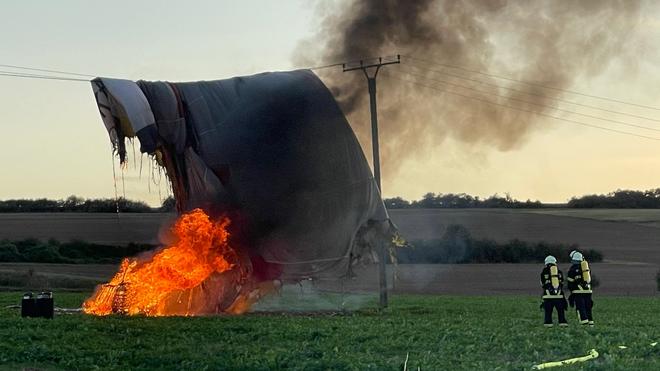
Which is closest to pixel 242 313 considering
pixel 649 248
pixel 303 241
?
pixel 303 241

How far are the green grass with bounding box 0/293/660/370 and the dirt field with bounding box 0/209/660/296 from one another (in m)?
26.8

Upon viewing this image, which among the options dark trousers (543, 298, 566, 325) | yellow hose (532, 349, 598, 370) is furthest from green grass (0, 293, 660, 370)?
dark trousers (543, 298, 566, 325)

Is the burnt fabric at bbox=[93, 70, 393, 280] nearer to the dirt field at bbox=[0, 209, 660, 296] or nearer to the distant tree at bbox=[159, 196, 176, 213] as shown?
the distant tree at bbox=[159, 196, 176, 213]

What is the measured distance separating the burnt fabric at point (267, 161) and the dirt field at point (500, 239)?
21.6 m

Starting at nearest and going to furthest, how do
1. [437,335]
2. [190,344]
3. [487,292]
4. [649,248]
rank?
[190,344] → [437,335] → [487,292] → [649,248]

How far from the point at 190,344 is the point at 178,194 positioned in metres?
9.57

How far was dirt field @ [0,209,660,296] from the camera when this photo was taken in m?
56.0

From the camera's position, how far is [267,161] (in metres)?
27.7

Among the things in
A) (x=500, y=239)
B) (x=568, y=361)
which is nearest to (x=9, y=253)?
(x=500, y=239)

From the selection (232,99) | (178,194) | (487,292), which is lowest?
(487,292)

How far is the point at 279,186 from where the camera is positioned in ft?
90.7

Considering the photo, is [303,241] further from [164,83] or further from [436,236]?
[436,236]

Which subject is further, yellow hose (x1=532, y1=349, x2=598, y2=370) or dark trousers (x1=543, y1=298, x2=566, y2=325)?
dark trousers (x1=543, y1=298, x2=566, y2=325)

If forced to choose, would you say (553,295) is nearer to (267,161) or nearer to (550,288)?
(550,288)
